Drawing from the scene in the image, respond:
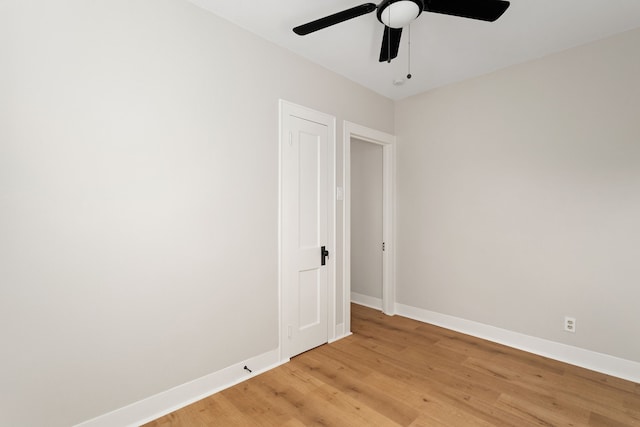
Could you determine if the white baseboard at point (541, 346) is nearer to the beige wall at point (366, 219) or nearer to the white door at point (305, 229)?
the beige wall at point (366, 219)

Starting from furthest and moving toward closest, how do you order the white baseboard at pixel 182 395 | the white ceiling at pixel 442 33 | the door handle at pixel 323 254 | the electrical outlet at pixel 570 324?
the door handle at pixel 323 254 → the electrical outlet at pixel 570 324 → the white ceiling at pixel 442 33 → the white baseboard at pixel 182 395

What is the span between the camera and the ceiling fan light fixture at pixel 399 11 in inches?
65.0

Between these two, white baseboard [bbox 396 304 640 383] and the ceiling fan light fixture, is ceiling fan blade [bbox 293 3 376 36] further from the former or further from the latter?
white baseboard [bbox 396 304 640 383]

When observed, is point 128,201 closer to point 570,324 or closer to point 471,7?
point 471,7

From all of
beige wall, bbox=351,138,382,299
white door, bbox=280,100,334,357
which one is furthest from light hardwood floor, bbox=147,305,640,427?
beige wall, bbox=351,138,382,299

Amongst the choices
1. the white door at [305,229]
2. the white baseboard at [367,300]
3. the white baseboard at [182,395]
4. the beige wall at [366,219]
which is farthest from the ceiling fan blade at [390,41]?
the white baseboard at [367,300]

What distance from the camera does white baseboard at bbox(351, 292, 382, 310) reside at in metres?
4.17

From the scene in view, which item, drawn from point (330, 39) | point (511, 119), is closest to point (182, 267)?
point (330, 39)

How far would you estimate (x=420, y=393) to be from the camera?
223cm

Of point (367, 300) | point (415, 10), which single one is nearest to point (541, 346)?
point (367, 300)

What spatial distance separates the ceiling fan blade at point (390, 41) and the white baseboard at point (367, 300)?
122 inches

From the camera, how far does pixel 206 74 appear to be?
7.25ft

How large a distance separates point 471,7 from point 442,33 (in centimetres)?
92

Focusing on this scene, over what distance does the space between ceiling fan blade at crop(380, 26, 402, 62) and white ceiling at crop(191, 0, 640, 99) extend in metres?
0.34
